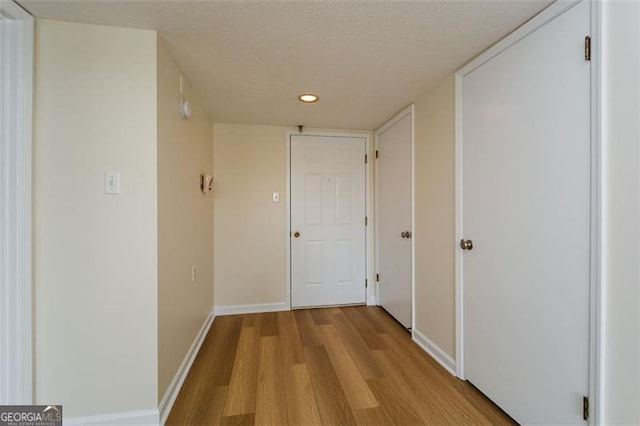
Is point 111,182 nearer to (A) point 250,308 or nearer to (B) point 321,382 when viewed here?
(B) point 321,382

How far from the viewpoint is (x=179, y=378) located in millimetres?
1748

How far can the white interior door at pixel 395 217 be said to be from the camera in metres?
2.48

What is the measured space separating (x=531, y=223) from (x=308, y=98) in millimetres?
1800

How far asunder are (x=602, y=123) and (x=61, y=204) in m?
2.45

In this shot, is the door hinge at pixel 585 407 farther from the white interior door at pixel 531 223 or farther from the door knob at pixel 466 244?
the door knob at pixel 466 244

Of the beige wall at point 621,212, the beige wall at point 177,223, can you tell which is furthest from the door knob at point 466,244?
the beige wall at point 177,223

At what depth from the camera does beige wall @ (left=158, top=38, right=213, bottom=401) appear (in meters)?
1.50

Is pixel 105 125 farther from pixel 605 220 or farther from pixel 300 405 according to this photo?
pixel 605 220

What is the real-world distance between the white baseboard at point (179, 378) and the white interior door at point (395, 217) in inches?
73.8

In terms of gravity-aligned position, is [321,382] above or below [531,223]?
below

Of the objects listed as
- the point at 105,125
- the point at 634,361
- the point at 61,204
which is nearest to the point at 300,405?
the point at 634,361

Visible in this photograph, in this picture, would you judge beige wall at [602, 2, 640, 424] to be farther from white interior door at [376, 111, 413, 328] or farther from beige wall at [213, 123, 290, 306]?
beige wall at [213, 123, 290, 306]

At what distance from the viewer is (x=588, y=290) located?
3.58ft

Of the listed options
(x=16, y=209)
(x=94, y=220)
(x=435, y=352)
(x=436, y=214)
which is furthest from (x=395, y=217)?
(x=16, y=209)
